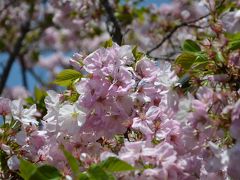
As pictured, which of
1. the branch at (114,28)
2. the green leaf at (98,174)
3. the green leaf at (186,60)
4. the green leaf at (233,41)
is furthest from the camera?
the branch at (114,28)

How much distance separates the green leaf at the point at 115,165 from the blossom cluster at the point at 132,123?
0.04 metres

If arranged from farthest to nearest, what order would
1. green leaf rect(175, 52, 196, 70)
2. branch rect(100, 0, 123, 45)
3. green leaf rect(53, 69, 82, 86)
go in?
branch rect(100, 0, 123, 45), green leaf rect(53, 69, 82, 86), green leaf rect(175, 52, 196, 70)

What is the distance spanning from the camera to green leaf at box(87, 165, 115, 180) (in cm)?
174

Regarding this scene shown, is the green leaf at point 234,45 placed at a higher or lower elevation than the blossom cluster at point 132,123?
higher

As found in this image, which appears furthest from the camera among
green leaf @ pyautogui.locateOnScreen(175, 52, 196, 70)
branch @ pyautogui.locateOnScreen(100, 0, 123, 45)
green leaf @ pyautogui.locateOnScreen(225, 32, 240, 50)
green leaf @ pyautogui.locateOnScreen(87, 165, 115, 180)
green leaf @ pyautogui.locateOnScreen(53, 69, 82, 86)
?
branch @ pyautogui.locateOnScreen(100, 0, 123, 45)

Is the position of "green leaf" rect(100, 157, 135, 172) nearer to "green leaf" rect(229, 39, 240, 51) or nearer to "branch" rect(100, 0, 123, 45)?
"green leaf" rect(229, 39, 240, 51)

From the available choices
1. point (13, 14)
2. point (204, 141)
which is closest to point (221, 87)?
point (204, 141)

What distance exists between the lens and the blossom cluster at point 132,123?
179 cm

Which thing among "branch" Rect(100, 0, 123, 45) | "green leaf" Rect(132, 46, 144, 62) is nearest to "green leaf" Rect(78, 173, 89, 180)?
"green leaf" Rect(132, 46, 144, 62)

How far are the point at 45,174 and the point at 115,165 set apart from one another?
0.25 meters

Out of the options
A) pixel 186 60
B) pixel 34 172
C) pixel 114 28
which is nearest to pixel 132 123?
pixel 186 60

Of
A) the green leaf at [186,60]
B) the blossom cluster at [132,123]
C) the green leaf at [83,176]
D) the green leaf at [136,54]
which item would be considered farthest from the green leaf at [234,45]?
the green leaf at [83,176]

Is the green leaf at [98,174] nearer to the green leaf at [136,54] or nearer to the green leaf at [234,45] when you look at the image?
the green leaf at [234,45]

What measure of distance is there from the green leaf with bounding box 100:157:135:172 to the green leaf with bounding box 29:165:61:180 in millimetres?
189
